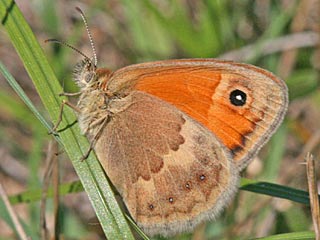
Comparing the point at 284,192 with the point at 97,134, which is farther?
the point at 97,134

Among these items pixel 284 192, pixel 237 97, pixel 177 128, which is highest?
pixel 237 97

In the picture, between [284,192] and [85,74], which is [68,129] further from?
[284,192]

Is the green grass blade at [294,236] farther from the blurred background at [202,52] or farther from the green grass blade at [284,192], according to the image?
the blurred background at [202,52]

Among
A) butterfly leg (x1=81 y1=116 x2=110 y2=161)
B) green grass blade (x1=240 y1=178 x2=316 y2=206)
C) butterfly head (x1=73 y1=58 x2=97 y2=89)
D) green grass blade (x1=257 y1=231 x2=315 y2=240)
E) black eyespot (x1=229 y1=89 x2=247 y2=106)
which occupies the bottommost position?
green grass blade (x1=257 y1=231 x2=315 y2=240)

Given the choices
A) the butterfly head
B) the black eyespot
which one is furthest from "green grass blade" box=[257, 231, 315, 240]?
the butterfly head

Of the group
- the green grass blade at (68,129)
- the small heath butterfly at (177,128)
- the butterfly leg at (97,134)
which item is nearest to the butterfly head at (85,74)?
the small heath butterfly at (177,128)

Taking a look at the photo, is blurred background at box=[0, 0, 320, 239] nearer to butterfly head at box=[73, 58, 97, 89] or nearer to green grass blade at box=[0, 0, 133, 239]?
butterfly head at box=[73, 58, 97, 89]

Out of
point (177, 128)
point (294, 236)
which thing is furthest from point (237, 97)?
point (294, 236)
